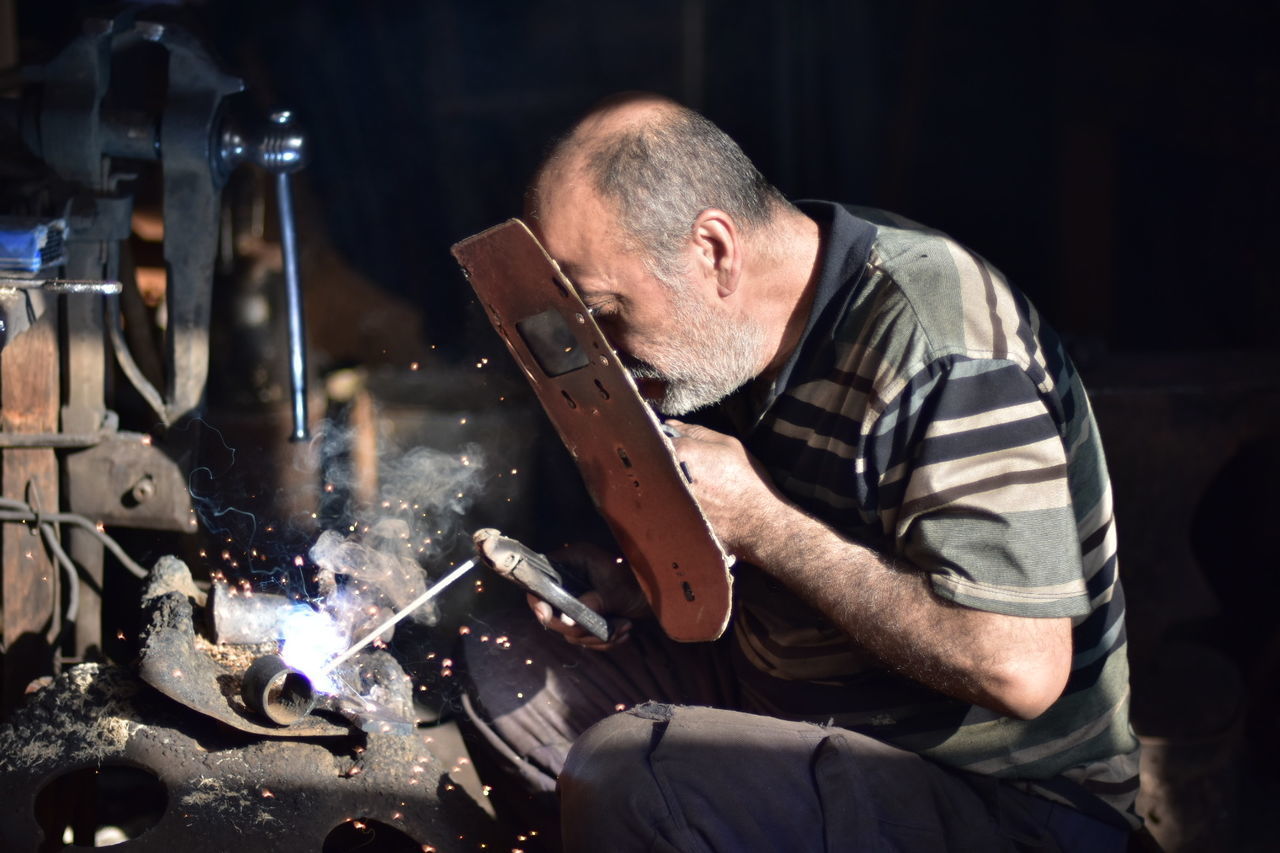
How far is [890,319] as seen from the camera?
1854 mm

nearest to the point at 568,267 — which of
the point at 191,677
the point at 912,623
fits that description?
the point at 912,623

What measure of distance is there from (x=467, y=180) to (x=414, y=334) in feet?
2.59

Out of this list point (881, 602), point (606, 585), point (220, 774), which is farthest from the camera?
point (606, 585)

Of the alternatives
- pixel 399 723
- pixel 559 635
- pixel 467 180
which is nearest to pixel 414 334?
pixel 467 180

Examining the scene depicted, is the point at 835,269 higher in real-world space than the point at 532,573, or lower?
higher

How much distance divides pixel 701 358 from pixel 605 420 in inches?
11.0

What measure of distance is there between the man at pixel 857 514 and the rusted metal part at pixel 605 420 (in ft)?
0.42

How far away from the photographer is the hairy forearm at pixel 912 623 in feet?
5.70

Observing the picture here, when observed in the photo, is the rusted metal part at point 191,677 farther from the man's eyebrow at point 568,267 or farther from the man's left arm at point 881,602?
the man's eyebrow at point 568,267

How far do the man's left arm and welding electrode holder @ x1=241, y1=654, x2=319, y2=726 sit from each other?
34.3 inches

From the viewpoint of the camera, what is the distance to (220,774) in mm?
2072

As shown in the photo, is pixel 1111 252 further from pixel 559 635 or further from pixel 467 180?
pixel 559 635

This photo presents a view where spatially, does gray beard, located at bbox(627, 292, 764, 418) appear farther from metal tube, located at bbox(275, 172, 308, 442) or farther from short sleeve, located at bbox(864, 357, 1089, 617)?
metal tube, located at bbox(275, 172, 308, 442)

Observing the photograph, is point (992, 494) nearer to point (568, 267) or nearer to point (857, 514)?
point (857, 514)
